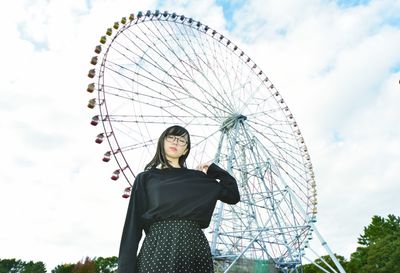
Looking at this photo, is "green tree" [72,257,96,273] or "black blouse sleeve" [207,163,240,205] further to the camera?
"green tree" [72,257,96,273]

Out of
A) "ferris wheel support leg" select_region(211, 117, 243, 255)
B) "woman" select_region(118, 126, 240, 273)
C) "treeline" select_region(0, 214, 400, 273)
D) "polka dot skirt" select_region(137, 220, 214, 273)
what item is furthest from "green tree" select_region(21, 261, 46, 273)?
"polka dot skirt" select_region(137, 220, 214, 273)

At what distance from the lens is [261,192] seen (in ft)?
57.8

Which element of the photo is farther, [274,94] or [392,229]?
[392,229]

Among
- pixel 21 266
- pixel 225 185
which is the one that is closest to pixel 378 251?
pixel 225 185

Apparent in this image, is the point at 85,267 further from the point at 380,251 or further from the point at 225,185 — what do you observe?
the point at 225,185

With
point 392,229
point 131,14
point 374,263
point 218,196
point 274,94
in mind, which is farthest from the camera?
point 392,229

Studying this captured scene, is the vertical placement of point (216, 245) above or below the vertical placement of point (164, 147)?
above

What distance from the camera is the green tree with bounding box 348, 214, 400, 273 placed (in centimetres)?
3577

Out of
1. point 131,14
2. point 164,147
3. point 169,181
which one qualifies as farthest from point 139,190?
point 131,14

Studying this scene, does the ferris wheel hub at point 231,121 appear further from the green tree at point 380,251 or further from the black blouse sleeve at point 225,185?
the green tree at point 380,251

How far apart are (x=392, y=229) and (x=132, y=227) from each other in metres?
51.8

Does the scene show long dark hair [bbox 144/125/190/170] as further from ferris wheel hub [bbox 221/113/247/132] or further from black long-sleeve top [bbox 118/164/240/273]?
ferris wheel hub [bbox 221/113/247/132]

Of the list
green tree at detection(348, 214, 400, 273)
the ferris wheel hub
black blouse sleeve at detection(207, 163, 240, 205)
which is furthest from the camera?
green tree at detection(348, 214, 400, 273)

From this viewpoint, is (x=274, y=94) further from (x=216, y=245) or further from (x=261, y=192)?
(x=216, y=245)
